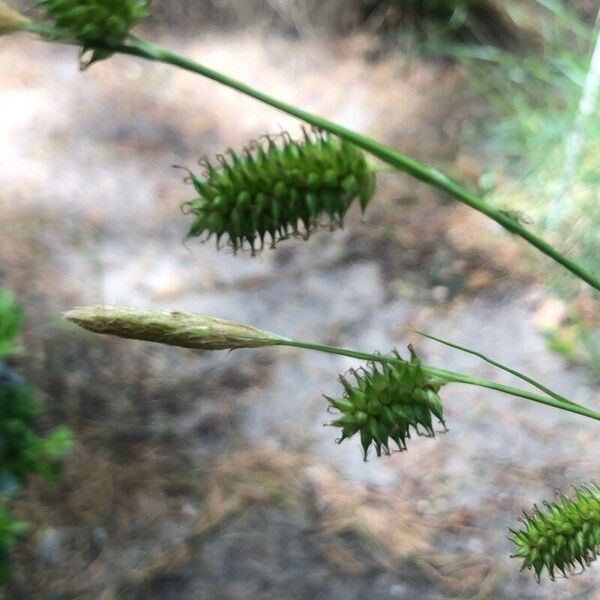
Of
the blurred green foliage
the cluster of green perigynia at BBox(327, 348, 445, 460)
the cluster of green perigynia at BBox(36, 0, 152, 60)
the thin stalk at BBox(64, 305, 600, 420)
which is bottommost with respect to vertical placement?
the cluster of green perigynia at BBox(327, 348, 445, 460)

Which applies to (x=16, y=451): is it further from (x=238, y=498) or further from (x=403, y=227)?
(x=403, y=227)

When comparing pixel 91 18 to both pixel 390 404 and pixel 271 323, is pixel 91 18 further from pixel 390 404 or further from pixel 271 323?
pixel 271 323

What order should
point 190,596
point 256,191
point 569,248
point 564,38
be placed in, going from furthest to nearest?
point 564,38 → point 569,248 → point 190,596 → point 256,191

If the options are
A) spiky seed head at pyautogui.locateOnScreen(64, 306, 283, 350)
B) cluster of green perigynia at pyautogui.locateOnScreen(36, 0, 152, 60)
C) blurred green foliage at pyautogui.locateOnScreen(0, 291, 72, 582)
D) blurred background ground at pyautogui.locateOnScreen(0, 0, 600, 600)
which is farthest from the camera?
blurred background ground at pyautogui.locateOnScreen(0, 0, 600, 600)

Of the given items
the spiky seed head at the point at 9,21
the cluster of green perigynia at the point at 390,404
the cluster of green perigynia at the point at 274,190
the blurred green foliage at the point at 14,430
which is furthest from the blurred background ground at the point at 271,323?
the spiky seed head at the point at 9,21

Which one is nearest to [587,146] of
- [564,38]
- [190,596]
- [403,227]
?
[403,227]

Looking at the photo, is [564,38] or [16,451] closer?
[16,451]

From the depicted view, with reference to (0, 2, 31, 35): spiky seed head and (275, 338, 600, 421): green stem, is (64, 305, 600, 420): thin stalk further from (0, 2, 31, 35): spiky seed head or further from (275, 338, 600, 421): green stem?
(0, 2, 31, 35): spiky seed head

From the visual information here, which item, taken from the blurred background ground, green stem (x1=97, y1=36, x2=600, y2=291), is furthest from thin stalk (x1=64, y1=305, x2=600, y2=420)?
the blurred background ground
